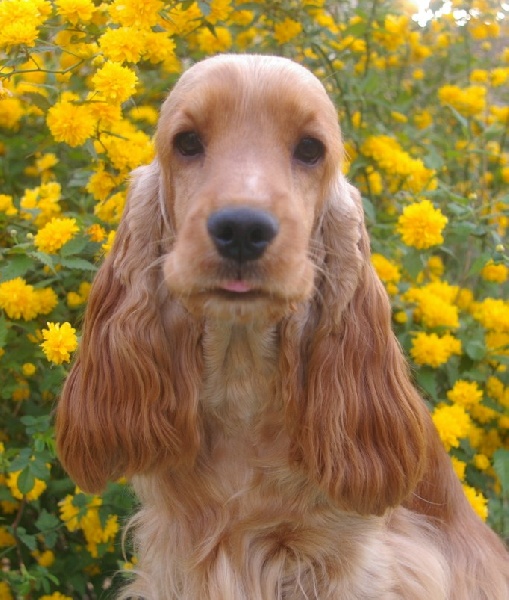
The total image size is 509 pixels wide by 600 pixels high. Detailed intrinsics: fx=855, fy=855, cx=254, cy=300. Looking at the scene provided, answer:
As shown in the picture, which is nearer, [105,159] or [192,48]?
[105,159]

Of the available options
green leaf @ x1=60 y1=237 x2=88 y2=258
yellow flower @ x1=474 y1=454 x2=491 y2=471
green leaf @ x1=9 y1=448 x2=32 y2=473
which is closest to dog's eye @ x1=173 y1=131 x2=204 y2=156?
green leaf @ x1=60 y1=237 x2=88 y2=258

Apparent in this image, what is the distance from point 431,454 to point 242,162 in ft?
3.38

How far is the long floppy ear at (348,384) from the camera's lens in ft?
6.31

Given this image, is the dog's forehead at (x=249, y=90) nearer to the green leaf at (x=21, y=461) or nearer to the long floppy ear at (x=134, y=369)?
the long floppy ear at (x=134, y=369)

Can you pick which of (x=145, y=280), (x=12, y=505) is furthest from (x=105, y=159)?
(x=12, y=505)

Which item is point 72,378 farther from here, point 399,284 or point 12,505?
point 399,284

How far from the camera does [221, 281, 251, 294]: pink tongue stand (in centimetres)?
157

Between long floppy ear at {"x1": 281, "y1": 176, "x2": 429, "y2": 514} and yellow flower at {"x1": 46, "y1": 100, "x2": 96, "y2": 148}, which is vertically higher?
yellow flower at {"x1": 46, "y1": 100, "x2": 96, "y2": 148}

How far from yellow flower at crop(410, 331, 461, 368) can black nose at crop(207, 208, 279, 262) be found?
1170mm

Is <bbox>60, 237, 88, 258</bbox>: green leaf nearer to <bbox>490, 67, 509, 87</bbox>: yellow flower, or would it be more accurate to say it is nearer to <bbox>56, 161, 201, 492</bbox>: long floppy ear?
<bbox>56, 161, 201, 492</bbox>: long floppy ear

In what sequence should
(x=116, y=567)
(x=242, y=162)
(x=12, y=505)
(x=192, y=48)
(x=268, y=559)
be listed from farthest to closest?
(x=192, y=48) → (x=116, y=567) → (x=12, y=505) → (x=268, y=559) → (x=242, y=162)

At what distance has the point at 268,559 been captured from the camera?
1.95 metres

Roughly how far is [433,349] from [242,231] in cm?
123

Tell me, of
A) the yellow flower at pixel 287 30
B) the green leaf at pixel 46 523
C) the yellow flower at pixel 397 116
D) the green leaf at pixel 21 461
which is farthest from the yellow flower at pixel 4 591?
the yellow flower at pixel 397 116
